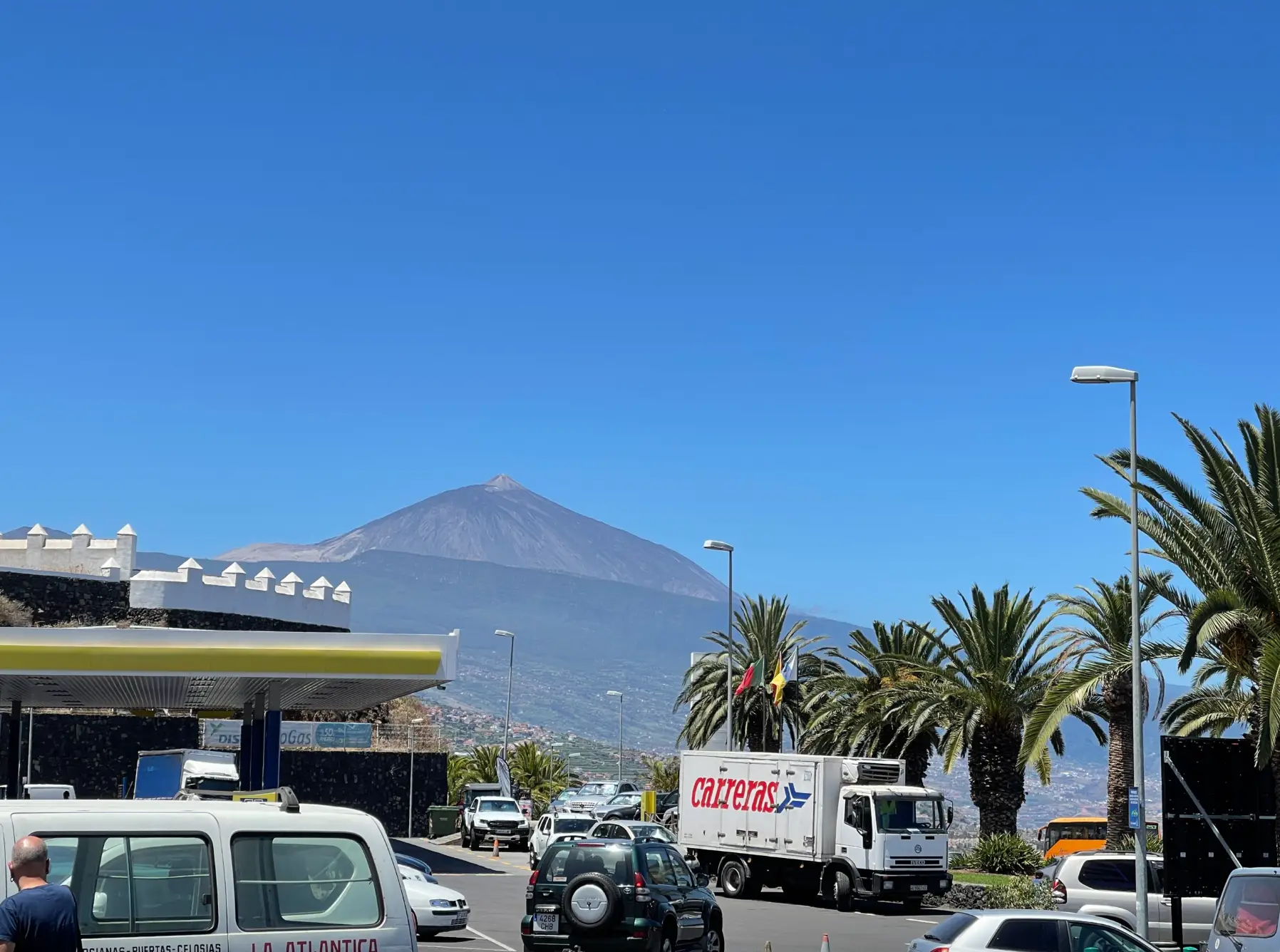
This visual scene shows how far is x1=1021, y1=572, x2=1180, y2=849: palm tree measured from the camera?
31469 mm

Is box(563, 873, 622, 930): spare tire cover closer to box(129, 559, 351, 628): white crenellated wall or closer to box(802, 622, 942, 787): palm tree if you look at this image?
box(802, 622, 942, 787): palm tree

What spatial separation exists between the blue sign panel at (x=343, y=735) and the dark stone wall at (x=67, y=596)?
8.66m

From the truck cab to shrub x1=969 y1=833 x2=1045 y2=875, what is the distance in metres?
7.09

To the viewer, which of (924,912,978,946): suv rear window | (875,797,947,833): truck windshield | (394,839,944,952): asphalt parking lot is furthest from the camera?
(875,797,947,833): truck windshield

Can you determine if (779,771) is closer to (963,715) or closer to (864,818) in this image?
(864,818)

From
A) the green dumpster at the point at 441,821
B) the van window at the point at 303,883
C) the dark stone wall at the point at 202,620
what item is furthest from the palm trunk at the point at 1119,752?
the dark stone wall at the point at 202,620

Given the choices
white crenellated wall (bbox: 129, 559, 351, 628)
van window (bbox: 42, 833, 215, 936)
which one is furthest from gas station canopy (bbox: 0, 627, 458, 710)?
van window (bbox: 42, 833, 215, 936)

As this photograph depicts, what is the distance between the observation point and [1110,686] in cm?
3681

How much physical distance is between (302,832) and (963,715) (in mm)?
34979

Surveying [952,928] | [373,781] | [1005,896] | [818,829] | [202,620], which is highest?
[202,620]

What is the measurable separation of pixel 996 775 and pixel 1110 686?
20.0 ft

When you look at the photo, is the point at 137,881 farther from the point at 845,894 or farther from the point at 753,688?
the point at 753,688

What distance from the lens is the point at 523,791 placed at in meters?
79.9

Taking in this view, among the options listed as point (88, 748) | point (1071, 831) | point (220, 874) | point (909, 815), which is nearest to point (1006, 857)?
point (909, 815)
